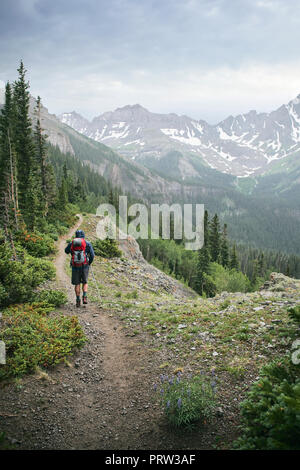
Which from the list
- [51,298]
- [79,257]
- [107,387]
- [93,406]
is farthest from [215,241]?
[93,406]

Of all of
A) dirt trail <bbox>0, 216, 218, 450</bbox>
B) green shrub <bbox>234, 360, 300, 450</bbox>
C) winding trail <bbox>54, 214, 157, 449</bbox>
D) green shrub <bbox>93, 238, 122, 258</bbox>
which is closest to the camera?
green shrub <bbox>234, 360, 300, 450</bbox>

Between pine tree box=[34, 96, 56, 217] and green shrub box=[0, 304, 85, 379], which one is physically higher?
pine tree box=[34, 96, 56, 217]

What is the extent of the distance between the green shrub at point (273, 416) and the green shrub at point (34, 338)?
5.28 m

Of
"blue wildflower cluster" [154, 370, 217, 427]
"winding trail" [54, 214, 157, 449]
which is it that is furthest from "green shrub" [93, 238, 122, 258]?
"blue wildflower cluster" [154, 370, 217, 427]

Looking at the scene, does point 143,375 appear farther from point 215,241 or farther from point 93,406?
point 215,241

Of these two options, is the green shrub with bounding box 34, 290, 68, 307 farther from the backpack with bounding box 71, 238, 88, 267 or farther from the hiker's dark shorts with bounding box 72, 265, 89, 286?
the backpack with bounding box 71, 238, 88, 267

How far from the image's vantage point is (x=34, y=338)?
8156 mm

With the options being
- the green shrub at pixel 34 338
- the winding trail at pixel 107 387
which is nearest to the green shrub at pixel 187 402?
the winding trail at pixel 107 387

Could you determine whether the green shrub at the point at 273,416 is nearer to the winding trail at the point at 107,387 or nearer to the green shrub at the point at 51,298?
the winding trail at the point at 107,387

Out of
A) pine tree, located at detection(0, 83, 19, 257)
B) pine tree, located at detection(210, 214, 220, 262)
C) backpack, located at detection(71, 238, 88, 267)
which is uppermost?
pine tree, located at detection(0, 83, 19, 257)

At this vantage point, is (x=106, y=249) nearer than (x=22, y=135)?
Yes

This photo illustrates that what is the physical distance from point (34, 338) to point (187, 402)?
514cm

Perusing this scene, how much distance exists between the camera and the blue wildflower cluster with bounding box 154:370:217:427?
5.35m

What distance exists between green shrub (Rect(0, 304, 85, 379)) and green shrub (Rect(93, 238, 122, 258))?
1570cm
